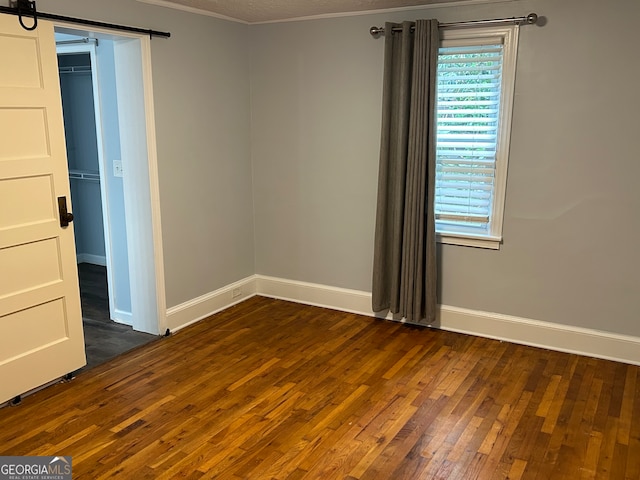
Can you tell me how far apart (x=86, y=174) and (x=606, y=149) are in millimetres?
4668

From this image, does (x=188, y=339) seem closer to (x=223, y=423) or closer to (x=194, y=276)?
(x=194, y=276)

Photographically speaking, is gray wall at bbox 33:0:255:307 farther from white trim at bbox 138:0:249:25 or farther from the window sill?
the window sill

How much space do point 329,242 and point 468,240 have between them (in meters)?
1.16

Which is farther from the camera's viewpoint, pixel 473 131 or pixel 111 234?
pixel 111 234

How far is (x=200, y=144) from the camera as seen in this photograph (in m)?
4.22

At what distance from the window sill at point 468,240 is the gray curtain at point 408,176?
0.15 metres

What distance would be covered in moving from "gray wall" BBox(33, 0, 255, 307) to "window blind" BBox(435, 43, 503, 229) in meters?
1.65

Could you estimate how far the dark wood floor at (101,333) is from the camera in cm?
377

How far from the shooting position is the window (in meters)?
3.70

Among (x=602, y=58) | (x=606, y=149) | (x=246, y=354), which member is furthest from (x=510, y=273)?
(x=246, y=354)

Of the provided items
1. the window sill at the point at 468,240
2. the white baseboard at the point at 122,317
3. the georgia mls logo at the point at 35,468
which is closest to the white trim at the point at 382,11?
the window sill at the point at 468,240

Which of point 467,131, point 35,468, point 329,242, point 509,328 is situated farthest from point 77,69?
point 509,328

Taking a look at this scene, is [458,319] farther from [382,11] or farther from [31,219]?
[31,219]

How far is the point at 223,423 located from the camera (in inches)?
116
